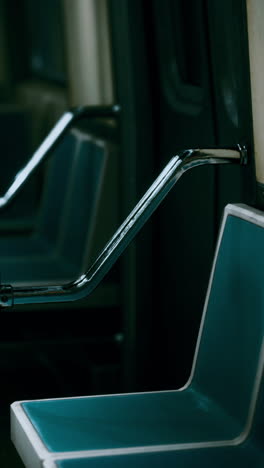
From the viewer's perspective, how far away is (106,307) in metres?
3.47

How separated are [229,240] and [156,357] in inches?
45.0

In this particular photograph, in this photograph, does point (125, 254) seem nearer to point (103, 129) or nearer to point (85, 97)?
point (103, 129)

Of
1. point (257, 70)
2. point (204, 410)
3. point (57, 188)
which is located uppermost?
point (257, 70)

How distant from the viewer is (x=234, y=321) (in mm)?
2006

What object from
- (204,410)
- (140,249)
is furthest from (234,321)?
(140,249)

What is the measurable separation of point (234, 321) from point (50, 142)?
1245 mm

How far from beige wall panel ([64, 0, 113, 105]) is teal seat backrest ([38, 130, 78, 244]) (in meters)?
0.29

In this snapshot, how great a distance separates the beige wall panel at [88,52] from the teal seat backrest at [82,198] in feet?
1.13

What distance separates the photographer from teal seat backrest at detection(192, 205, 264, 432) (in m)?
1.91

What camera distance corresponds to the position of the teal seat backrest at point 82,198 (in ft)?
11.5

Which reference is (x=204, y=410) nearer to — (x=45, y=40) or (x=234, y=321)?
(x=234, y=321)

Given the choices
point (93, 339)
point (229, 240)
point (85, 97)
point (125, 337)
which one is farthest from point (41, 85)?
point (229, 240)

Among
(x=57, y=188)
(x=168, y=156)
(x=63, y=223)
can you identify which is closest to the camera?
(x=168, y=156)

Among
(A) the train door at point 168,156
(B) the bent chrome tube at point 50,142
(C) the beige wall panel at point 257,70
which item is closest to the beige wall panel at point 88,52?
(B) the bent chrome tube at point 50,142
